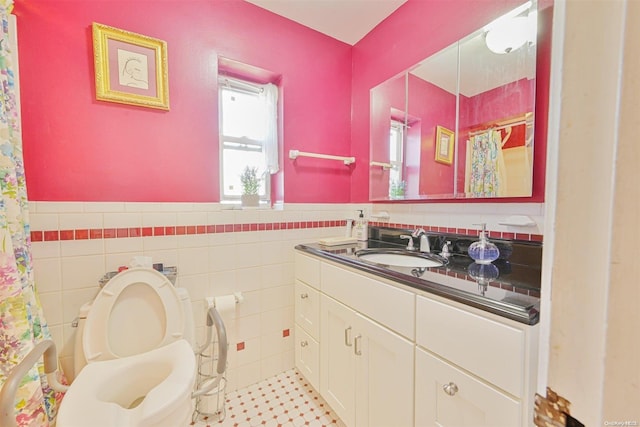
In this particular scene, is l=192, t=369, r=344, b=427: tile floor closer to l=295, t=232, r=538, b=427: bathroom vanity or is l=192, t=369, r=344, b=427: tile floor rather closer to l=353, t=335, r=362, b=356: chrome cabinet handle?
l=295, t=232, r=538, b=427: bathroom vanity

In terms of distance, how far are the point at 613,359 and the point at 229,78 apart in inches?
76.7

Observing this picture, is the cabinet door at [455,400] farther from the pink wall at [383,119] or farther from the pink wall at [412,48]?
the pink wall at [383,119]

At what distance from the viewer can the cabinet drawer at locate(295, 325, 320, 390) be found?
1.42 metres

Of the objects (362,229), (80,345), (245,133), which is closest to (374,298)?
(362,229)

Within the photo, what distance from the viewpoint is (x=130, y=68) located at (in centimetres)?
125

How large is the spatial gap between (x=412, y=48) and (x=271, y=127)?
988 mm

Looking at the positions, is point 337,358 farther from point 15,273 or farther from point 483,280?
point 15,273

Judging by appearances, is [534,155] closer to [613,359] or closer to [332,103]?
[613,359]

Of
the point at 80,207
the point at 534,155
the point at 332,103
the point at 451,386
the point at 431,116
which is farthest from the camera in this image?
the point at 332,103

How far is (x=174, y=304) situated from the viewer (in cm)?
117

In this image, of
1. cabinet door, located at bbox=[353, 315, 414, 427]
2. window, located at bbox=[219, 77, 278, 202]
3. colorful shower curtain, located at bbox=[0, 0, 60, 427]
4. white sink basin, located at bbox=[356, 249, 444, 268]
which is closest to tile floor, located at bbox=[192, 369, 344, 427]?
cabinet door, located at bbox=[353, 315, 414, 427]

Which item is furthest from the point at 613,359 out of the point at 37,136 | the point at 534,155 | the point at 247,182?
the point at 37,136

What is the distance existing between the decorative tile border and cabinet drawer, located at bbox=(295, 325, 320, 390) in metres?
0.66

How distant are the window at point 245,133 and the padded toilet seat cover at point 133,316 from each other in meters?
0.66
